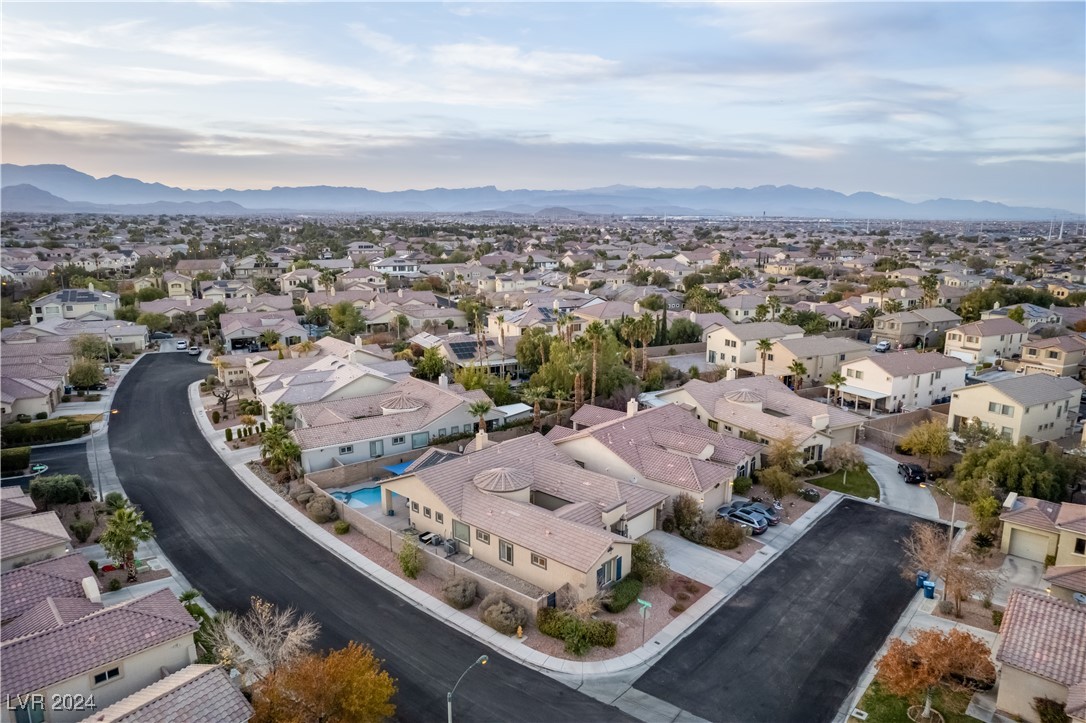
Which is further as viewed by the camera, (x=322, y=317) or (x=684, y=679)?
(x=322, y=317)

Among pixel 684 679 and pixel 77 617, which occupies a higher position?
pixel 77 617

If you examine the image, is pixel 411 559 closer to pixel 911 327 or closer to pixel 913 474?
pixel 913 474

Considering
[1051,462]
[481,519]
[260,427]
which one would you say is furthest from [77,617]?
[1051,462]

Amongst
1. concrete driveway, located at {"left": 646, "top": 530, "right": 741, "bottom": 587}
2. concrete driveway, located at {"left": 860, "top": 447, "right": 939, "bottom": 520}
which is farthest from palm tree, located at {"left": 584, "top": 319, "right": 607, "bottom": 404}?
concrete driveway, located at {"left": 860, "top": 447, "right": 939, "bottom": 520}

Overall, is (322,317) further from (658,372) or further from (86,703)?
(86,703)

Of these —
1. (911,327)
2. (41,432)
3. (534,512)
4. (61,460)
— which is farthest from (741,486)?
(911,327)

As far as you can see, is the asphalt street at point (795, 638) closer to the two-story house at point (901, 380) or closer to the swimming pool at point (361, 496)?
the swimming pool at point (361, 496)
